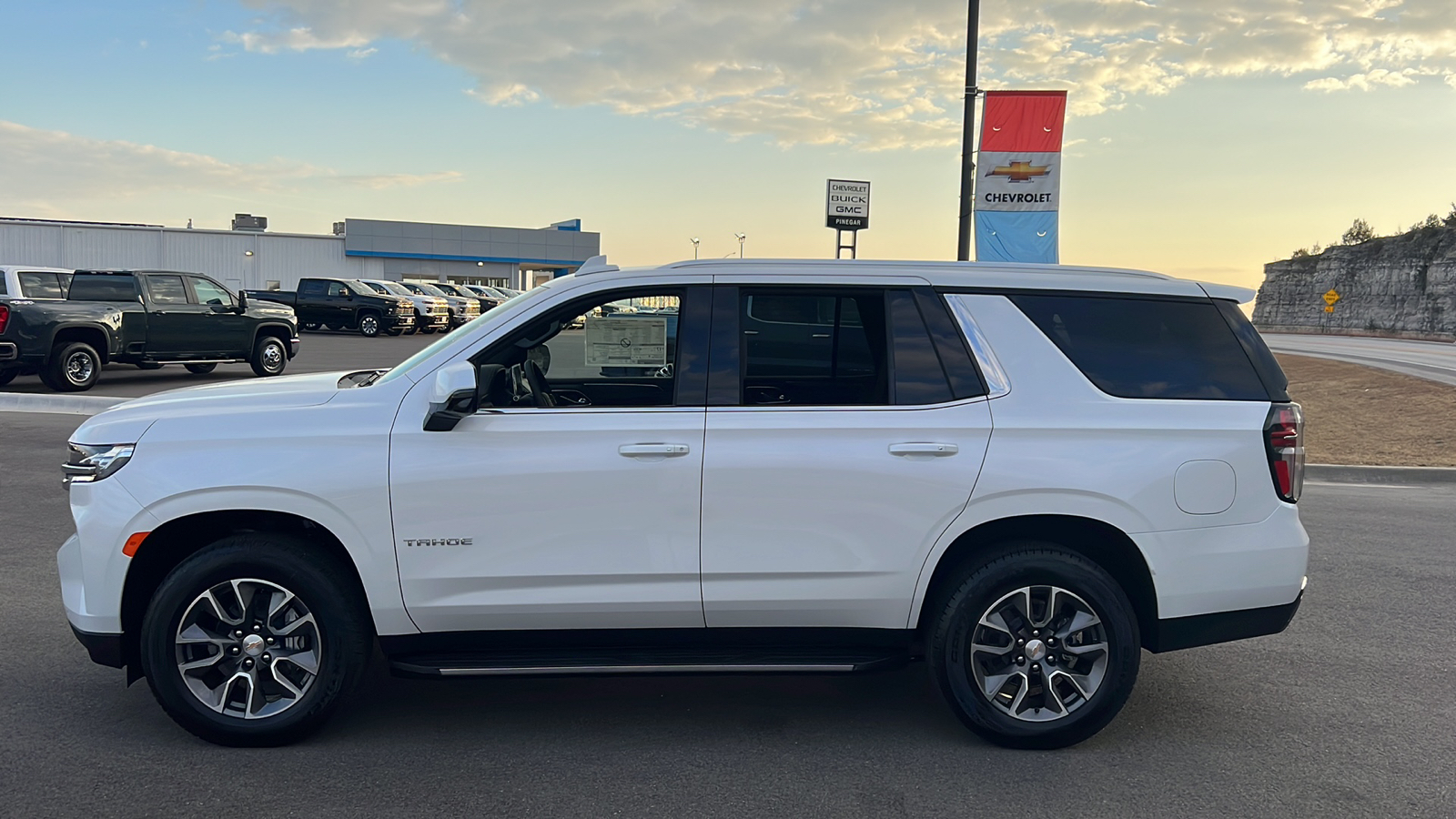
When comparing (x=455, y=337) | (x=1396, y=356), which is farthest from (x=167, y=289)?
(x=1396, y=356)

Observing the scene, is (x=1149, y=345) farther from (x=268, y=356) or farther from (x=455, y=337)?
(x=268, y=356)

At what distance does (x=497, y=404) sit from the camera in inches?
161

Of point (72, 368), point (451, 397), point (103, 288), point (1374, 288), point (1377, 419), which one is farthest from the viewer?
point (1374, 288)

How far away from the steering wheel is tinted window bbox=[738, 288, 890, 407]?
90 centimetres

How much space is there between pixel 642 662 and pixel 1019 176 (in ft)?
36.7

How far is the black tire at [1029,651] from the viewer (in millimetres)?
4023

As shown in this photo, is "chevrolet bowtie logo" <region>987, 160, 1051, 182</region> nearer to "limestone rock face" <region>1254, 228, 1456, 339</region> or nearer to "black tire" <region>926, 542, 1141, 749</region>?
"black tire" <region>926, 542, 1141, 749</region>

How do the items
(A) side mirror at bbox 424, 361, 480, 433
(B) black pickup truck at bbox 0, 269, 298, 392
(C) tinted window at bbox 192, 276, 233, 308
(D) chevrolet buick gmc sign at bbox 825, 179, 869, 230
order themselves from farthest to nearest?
(D) chevrolet buick gmc sign at bbox 825, 179, 869, 230
(C) tinted window at bbox 192, 276, 233, 308
(B) black pickup truck at bbox 0, 269, 298, 392
(A) side mirror at bbox 424, 361, 480, 433

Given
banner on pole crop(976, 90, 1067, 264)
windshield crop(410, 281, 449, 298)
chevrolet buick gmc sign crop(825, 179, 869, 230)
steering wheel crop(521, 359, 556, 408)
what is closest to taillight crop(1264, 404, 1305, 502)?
steering wheel crop(521, 359, 556, 408)

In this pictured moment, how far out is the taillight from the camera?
13.5 feet

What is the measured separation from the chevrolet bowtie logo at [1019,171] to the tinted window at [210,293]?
1294cm

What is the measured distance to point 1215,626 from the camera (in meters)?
4.14

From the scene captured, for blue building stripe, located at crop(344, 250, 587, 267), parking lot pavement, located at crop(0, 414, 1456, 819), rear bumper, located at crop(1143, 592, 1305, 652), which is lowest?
parking lot pavement, located at crop(0, 414, 1456, 819)

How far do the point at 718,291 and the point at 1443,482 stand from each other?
9993mm
